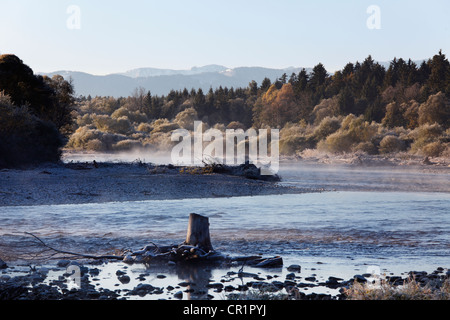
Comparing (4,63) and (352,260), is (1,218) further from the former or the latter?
(4,63)

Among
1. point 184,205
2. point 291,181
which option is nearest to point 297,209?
point 184,205

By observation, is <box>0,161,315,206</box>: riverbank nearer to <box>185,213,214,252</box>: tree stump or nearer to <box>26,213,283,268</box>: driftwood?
<box>26,213,283,268</box>: driftwood

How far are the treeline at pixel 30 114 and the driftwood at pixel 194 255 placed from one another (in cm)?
1419

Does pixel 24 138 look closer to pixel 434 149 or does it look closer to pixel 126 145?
pixel 126 145

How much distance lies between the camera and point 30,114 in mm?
24188

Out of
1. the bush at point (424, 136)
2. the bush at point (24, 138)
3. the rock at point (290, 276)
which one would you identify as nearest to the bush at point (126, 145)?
the bush at point (424, 136)

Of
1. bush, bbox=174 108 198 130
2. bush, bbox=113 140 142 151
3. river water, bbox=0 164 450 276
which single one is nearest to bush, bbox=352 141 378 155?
bush, bbox=113 140 142 151

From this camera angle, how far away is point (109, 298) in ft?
18.2

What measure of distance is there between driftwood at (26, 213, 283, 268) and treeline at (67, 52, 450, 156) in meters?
34.2

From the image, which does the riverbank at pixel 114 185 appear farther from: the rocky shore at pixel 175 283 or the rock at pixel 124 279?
the rock at pixel 124 279

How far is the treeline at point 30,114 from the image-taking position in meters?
21.4

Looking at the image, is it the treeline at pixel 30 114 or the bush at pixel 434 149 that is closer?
the treeline at pixel 30 114

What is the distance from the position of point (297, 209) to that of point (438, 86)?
1991 inches

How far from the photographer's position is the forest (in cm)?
2401
